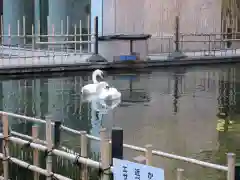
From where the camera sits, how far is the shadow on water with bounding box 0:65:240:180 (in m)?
7.75

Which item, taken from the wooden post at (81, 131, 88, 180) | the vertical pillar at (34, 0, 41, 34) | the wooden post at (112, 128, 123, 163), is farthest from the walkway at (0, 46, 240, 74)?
the wooden post at (112, 128, 123, 163)

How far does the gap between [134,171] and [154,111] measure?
296 inches

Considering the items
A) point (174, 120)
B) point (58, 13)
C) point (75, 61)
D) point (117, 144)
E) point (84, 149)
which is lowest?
point (174, 120)

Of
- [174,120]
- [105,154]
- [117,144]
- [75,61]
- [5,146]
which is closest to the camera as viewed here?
[117,144]

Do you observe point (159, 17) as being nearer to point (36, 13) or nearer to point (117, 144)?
point (36, 13)

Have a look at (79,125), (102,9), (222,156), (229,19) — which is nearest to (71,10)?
(102,9)

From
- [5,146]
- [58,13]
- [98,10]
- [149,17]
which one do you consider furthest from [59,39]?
[5,146]

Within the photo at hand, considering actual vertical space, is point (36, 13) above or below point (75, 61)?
above

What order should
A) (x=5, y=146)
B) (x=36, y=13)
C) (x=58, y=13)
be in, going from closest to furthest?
(x=5, y=146) < (x=58, y=13) < (x=36, y=13)

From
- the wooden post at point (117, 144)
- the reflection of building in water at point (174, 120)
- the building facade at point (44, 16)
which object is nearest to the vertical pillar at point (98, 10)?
the building facade at point (44, 16)

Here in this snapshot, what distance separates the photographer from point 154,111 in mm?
11406

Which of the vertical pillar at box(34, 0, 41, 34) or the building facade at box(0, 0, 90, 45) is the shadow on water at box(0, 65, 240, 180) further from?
the vertical pillar at box(34, 0, 41, 34)

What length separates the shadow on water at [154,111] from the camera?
775 centimetres

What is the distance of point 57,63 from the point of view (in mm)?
18359
